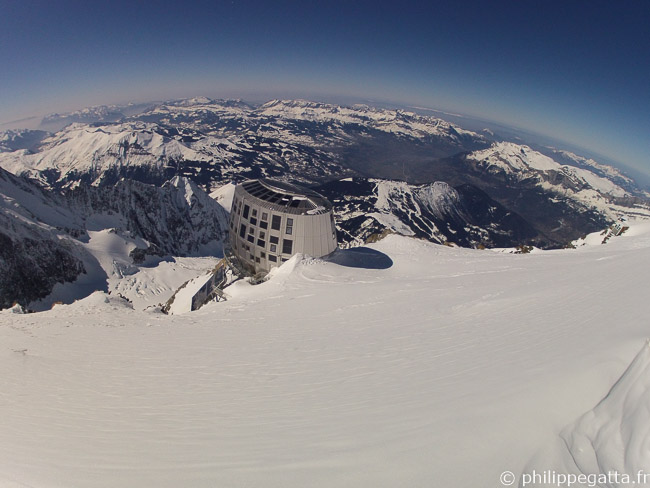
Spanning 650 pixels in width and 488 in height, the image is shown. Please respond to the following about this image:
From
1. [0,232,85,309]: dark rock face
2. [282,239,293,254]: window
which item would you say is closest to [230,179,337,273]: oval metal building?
[282,239,293,254]: window

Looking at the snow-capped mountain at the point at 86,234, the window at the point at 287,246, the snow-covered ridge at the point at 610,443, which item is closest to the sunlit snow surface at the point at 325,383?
the snow-covered ridge at the point at 610,443

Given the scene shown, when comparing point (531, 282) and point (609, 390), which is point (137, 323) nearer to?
point (609, 390)

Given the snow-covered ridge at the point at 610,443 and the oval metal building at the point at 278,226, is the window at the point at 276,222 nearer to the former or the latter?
the oval metal building at the point at 278,226

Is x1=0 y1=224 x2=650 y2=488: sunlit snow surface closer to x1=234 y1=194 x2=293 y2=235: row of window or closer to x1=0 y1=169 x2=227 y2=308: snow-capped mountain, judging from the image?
x1=234 y1=194 x2=293 y2=235: row of window

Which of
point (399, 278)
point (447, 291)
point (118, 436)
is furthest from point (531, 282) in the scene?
point (118, 436)

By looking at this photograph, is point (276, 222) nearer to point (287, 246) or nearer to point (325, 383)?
point (287, 246)

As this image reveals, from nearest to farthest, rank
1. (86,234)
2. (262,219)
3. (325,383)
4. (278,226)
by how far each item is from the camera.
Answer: (325,383)
(278,226)
(262,219)
(86,234)

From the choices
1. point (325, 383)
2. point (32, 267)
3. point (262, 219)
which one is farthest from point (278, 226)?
point (32, 267)
